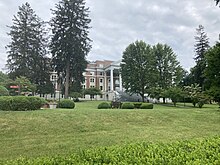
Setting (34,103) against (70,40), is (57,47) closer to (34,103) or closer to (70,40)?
(70,40)

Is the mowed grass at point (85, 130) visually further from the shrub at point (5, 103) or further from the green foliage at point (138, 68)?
the green foliage at point (138, 68)

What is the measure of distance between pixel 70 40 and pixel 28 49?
776cm

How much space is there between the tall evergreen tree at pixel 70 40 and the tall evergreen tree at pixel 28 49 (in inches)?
153

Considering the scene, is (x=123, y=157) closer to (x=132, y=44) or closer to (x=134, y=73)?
(x=134, y=73)

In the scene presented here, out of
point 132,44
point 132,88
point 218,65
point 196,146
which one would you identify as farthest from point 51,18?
point 196,146

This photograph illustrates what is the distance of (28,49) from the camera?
33.8 meters

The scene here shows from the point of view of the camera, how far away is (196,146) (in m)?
3.65

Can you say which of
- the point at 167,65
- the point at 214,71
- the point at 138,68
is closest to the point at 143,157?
the point at 214,71

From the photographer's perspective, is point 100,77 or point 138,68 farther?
point 100,77

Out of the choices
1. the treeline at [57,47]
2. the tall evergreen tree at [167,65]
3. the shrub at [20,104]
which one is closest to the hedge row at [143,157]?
the shrub at [20,104]

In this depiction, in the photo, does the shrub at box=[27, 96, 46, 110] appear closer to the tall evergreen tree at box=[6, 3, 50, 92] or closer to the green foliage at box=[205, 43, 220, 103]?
the green foliage at box=[205, 43, 220, 103]

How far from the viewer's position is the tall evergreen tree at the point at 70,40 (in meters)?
31.6

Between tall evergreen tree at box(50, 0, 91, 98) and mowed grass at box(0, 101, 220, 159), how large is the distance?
20300mm

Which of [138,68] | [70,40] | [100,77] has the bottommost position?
[138,68]
